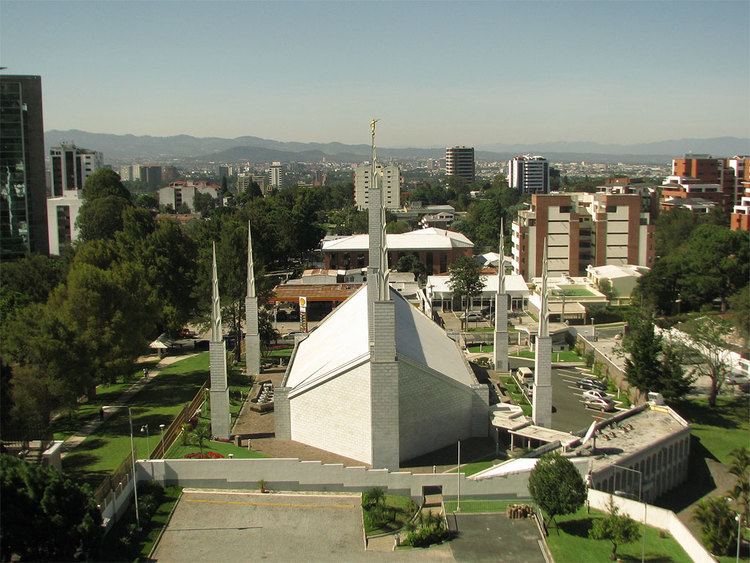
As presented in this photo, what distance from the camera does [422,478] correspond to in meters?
19.9

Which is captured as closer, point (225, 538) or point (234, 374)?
point (225, 538)

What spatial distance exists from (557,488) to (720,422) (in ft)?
44.9

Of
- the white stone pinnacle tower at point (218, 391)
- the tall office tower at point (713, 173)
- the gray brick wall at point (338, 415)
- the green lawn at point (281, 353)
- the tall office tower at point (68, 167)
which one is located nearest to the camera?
the gray brick wall at point (338, 415)

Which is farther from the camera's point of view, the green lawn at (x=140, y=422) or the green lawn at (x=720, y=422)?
the green lawn at (x=720, y=422)

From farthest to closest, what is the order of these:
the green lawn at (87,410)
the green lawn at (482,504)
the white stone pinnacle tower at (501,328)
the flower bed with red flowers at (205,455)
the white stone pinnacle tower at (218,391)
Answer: the white stone pinnacle tower at (501,328) < the green lawn at (87,410) < the white stone pinnacle tower at (218,391) < the flower bed with red flowers at (205,455) < the green lawn at (482,504)

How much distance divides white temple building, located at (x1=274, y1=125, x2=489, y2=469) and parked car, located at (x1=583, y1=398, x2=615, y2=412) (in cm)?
632

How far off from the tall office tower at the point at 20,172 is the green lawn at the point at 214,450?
1304 inches

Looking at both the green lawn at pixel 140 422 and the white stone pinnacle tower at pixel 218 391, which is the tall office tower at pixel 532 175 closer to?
the green lawn at pixel 140 422

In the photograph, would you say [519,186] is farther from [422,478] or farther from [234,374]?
[422,478]

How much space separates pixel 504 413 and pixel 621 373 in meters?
9.89

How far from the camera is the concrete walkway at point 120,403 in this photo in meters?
23.8

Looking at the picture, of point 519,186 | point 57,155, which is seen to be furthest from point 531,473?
point 519,186

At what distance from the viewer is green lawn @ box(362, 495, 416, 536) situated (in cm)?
1830

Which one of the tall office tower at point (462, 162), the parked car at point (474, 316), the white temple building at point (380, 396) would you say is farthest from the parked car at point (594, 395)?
the tall office tower at point (462, 162)
